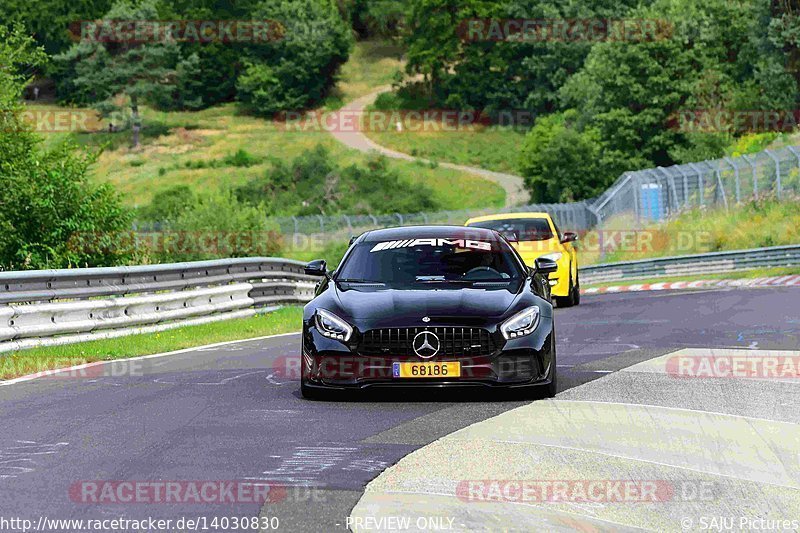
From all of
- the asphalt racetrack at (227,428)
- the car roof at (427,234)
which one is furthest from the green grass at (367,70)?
the car roof at (427,234)

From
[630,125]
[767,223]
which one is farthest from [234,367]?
[630,125]

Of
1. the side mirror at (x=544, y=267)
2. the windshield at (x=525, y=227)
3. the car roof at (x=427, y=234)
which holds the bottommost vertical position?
the windshield at (x=525, y=227)

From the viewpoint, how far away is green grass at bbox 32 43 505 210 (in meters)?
100

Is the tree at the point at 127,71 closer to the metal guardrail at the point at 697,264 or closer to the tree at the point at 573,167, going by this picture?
the tree at the point at 573,167

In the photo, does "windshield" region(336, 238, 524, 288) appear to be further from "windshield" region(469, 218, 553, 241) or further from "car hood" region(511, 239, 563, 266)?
"windshield" region(469, 218, 553, 241)

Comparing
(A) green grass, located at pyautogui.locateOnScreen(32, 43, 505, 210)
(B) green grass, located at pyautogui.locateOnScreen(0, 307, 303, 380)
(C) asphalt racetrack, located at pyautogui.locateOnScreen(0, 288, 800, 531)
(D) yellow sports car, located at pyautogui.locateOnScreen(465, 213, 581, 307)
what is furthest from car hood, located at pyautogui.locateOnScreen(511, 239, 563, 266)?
(A) green grass, located at pyautogui.locateOnScreen(32, 43, 505, 210)

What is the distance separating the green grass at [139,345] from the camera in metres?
14.8

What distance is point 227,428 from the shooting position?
9.59 meters

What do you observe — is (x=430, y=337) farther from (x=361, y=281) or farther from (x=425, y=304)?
(x=361, y=281)

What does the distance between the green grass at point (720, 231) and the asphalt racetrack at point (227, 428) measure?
28560mm

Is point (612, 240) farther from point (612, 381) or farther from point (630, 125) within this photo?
point (612, 381)

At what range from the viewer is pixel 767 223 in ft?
147

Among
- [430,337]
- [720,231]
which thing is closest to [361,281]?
[430,337]

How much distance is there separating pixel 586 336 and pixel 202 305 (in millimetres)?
6476
